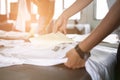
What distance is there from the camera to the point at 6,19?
1686 mm

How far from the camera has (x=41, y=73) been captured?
0.75 metres

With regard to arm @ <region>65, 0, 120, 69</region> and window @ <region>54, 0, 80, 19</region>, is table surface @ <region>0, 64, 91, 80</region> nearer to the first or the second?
arm @ <region>65, 0, 120, 69</region>

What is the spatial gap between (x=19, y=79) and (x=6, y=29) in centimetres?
102

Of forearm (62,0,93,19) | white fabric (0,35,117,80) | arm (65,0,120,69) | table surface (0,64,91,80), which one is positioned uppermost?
forearm (62,0,93,19)

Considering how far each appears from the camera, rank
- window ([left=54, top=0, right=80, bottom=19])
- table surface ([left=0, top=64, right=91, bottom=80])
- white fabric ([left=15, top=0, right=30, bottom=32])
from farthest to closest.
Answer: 1. window ([left=54, top=0, right=80, bottom=19])
2. white fabric ([left=15, top=0, right=30, bottom=32])
3. table surface ([left=0, top=64, right=91, bottom=80])

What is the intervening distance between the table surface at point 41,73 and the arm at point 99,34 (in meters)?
0.03

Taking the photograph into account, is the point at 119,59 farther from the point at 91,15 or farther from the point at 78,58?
the point at 91,15

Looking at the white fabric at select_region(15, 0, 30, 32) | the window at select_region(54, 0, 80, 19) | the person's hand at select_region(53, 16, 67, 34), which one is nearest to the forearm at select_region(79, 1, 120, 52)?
the person's hand at select_region(53, 16, 67, 34)

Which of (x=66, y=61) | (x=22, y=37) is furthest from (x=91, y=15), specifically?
(x=66, y=61)

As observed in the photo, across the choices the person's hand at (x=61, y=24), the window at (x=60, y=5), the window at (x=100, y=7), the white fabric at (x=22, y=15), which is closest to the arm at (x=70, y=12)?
the person's hand at (x=61, y=24)

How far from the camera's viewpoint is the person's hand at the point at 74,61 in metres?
0.80

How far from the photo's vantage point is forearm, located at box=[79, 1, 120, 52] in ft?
2.44

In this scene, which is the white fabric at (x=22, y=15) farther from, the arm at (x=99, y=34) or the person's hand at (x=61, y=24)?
the arm at (x=99, y=34)

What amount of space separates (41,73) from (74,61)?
13 cm
